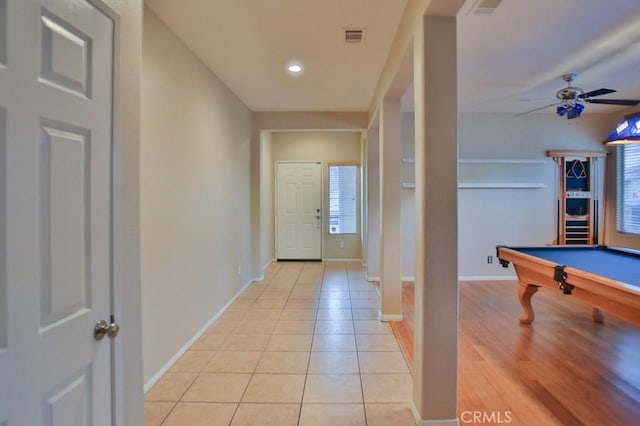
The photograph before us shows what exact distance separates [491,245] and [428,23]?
4.35m

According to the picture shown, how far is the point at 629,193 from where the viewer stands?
5.01 m

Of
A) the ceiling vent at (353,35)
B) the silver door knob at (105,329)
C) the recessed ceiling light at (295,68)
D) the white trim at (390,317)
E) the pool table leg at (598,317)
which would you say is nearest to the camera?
the silver door knob at (105,329)

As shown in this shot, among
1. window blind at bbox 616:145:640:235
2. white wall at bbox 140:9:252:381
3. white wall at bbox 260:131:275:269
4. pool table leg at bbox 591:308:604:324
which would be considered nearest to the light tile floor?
white wall at bbox 140:9:252:381

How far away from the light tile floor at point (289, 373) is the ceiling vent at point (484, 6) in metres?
2.66

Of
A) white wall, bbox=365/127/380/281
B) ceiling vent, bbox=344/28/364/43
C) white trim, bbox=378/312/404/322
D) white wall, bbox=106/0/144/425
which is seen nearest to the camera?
white wall, bbox=106/0/144/425

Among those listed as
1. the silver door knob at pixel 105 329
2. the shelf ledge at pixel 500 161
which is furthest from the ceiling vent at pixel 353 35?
the shelf ledge at pixel 500 161

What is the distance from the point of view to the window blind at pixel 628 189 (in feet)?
16.1

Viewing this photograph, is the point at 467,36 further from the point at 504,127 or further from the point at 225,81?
the point at 504,127

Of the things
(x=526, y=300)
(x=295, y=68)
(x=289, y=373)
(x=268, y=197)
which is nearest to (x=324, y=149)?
(x=268, y=197)

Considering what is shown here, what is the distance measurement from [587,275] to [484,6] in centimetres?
199

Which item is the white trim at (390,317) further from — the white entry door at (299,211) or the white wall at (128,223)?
the white entry door at (299,211)

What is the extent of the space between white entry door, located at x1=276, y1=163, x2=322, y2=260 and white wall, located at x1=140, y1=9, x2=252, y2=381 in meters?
2.74

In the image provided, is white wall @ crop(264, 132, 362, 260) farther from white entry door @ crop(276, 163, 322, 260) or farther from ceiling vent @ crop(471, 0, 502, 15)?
ceiling vent @ crop(471, 0, 502, 15)

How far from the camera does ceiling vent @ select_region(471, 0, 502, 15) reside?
88.2 inches
